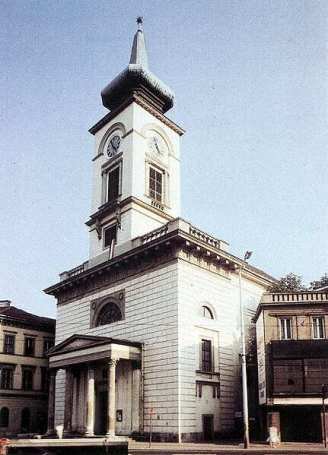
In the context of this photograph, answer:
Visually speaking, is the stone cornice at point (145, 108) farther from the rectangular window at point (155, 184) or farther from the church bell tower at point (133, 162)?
the rectangular window at point (155, 184)

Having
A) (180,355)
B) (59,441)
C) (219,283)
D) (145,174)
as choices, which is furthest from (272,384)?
(145,174)

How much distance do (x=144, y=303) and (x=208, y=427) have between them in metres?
8.39

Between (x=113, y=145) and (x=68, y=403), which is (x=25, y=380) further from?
(x=113, y=145)

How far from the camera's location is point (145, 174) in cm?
3984

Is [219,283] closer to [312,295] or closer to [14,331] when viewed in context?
[312,295]

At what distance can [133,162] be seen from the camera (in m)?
39.0

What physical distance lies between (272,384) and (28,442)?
1325 centimetres

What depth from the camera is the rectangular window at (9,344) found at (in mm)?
46500

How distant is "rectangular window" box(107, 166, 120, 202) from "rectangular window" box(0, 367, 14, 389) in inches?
726

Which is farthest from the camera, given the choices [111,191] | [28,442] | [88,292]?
[111,191]

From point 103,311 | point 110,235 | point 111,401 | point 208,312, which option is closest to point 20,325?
point 103,311

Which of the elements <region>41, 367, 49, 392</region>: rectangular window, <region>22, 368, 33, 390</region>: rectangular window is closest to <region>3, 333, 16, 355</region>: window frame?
<region>22, 368, 33, 390</region>: rectangular window

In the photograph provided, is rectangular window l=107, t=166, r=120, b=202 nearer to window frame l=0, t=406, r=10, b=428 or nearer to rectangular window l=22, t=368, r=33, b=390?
rectangular window l=22, t=368, r=33, b=390

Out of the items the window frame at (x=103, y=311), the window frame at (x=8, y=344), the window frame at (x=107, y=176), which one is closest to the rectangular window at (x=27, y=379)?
the window frame at (x=8, y=344)
